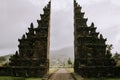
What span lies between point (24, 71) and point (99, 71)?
984 centimetres

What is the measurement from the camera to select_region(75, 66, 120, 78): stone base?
102ft

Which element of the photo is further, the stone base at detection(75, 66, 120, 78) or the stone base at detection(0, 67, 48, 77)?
the stone base at detection(0, 67, 48, 77)

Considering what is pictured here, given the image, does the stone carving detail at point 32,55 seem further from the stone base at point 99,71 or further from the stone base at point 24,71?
the stone base at point 99,71

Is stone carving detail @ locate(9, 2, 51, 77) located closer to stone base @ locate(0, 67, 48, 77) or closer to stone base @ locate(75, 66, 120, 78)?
stone base @ locate(0, 67, 48, 77)

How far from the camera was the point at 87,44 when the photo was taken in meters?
33.2

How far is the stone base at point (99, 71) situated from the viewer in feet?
102

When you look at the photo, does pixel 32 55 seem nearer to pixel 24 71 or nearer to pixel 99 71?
pixel 24 71

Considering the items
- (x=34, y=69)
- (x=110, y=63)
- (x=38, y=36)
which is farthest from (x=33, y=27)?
(x=110, y=63)

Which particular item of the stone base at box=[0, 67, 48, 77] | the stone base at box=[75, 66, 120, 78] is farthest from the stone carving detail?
the stone base at box=[75, 66, 120, 78]

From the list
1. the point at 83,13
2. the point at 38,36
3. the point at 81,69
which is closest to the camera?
the point at 81,69

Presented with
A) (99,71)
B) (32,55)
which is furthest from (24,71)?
(99,71)

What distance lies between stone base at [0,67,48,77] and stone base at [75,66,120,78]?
5.02m

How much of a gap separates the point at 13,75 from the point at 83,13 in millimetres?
14019

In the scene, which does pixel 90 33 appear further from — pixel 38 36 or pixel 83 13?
pixel 38 36
